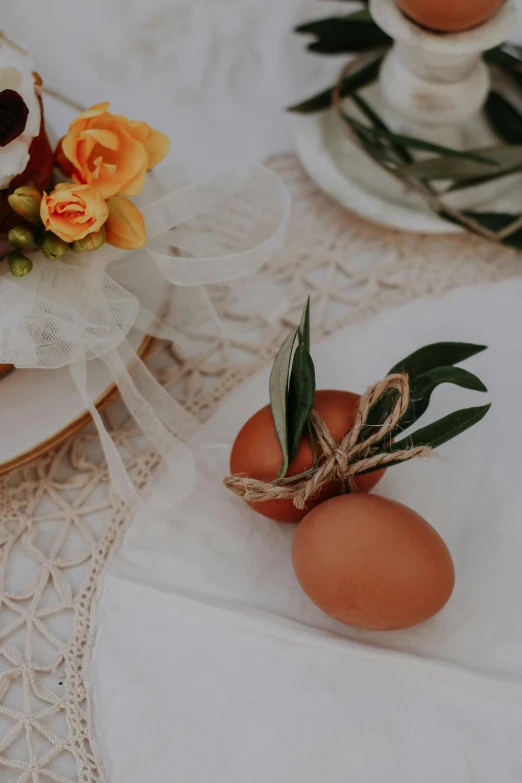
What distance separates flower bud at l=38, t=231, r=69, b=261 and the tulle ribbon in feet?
0.07

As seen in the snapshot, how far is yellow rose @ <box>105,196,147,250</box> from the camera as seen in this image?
1.68ft

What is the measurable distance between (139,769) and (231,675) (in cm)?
9

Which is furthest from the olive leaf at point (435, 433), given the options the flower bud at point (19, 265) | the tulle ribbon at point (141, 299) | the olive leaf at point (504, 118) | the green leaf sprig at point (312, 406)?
the olive leaf at point (504, 118)

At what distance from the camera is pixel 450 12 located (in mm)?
625

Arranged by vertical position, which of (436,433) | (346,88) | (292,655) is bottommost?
(292,655)

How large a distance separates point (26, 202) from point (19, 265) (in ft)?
0.15

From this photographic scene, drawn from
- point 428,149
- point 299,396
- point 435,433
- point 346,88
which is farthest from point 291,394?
point 346,88

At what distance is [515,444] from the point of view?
614 mm

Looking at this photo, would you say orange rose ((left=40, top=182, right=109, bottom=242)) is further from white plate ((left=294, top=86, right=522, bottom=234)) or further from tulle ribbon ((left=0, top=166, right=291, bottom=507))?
white plate ((left=294, top=86, right=522, bottom=234))

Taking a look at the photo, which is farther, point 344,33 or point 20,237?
point 344,33

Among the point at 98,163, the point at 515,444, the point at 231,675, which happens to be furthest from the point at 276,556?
the point at 98,163

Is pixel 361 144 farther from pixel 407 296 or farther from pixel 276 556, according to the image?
pixel 276 556

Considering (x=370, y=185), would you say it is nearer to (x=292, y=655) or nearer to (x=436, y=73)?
(x=436, y=73)

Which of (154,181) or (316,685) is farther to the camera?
(154,181)
